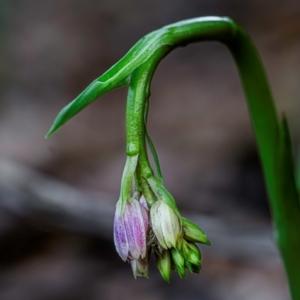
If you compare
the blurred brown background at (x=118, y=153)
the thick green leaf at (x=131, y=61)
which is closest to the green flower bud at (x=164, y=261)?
the thick green leaf at (x=131, y=61)

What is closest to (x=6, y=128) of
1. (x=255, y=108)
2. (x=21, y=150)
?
(x=21, y=150)

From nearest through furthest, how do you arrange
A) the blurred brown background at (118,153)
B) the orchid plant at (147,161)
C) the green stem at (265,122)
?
the orchid plant at (147,161) → the green stem at (265,122) → the blurred brown background at (118,153)

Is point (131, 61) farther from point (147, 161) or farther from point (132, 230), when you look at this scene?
point (132, 230)

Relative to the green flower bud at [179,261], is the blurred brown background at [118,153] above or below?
above

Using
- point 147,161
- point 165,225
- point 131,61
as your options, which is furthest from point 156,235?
point 131,61

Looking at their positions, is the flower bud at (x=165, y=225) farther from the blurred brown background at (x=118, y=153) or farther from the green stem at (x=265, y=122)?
the blurred brown background at (x=118, y=153)

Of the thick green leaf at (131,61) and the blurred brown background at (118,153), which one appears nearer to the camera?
the thick green leaf at (131,61)
